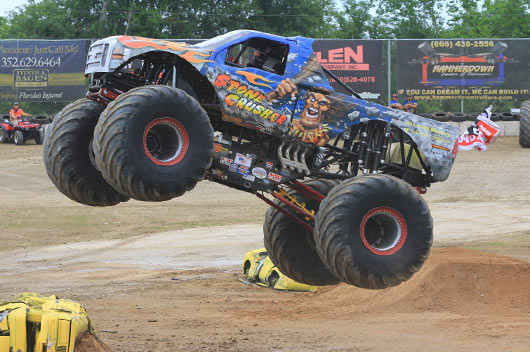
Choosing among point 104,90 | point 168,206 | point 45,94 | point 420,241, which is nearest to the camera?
point 104,90

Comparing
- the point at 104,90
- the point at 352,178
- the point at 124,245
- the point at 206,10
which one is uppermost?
the point at 206,10

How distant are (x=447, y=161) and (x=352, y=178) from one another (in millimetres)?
1616

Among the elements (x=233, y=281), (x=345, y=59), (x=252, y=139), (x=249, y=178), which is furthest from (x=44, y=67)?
(x=249, y=178)

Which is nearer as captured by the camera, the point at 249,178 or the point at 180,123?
the point at 180,123

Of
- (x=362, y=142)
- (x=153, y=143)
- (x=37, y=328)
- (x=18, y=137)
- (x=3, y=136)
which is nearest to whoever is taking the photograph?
(x=153, y=143)

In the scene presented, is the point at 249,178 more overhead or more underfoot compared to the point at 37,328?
more overhead

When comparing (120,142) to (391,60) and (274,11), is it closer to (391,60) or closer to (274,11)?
(391,60)

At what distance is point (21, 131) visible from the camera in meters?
33.8

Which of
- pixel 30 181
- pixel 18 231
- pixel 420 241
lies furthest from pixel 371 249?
pixel 30 181

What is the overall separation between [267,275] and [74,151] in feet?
24.4

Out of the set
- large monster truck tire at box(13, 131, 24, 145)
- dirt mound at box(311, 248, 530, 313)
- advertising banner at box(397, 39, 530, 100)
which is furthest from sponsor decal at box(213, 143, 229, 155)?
large monster truck tire at box(13, 131, 24, 145)

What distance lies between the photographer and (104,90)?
33.4 ft

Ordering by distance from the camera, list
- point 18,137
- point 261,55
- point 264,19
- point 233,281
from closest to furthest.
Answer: point 261,55
point 233,281
point 18,137
point 264,19

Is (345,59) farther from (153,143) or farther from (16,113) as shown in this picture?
(153,143)
